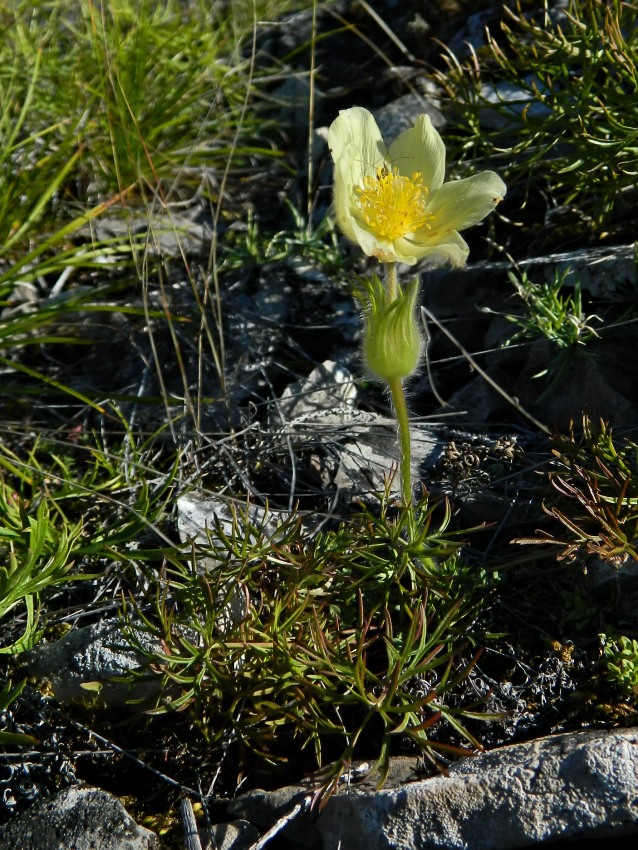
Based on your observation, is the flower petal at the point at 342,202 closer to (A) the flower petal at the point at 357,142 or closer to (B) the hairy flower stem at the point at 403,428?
(A) the flower petal at the point at 357,142

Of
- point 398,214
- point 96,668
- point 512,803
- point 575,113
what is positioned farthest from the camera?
point 575,113

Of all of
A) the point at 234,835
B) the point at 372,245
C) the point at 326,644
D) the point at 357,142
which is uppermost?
the point at 357,142

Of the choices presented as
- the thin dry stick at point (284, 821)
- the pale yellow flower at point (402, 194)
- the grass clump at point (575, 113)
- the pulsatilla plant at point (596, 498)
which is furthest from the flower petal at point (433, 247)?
the thin dry stick at point (284, 821)

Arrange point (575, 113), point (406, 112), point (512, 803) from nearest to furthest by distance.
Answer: point (512, 803) < point (575, 113) < point (406, 112)

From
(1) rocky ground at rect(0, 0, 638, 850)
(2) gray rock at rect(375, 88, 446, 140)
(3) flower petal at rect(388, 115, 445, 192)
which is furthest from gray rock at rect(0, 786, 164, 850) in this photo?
(2) gray rock at rect(375, 88, 446, 140)

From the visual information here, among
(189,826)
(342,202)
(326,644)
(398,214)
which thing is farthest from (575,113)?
(189,826)

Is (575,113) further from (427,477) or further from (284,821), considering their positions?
(284,821)

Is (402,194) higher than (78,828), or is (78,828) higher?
(402,194)

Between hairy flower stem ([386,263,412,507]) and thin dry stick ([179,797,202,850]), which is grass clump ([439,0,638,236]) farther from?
thin dry stick ([179,797,202,850])
